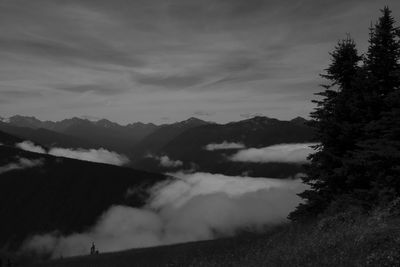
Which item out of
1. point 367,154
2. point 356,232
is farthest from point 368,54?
point 356,232

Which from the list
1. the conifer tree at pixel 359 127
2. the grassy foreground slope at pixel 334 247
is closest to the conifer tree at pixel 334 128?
the conifer tree at pixel 359 127

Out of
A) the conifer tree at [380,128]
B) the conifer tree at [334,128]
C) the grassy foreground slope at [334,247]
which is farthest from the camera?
the conifer tree at [334,128]

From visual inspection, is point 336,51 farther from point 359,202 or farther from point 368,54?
point 359,202

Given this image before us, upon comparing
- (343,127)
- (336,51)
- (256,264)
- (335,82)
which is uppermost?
(336,51)

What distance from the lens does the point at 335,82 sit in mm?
26594

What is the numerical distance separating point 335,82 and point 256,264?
15374 mm

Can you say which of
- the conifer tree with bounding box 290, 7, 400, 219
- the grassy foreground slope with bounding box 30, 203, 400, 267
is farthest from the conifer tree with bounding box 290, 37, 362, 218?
the grassy foreground slope with bounding box 30, 203, 400, 267

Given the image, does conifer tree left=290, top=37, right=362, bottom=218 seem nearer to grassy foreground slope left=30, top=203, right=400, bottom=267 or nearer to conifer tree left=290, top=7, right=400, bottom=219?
conifer tree left=290, top=7, right=400, bottom=219

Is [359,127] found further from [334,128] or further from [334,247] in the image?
[334,247]

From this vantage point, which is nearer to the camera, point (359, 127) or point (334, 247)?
point (334, 247)

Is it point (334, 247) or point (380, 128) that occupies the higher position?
point (380, 128)

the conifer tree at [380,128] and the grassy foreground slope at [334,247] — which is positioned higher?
the conifer tree at [380,128]

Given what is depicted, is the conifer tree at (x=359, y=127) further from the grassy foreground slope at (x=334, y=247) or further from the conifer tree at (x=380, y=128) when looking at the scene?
the grassy foreground slope at (x=334, y=247)

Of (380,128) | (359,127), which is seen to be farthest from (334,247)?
(359,127)
